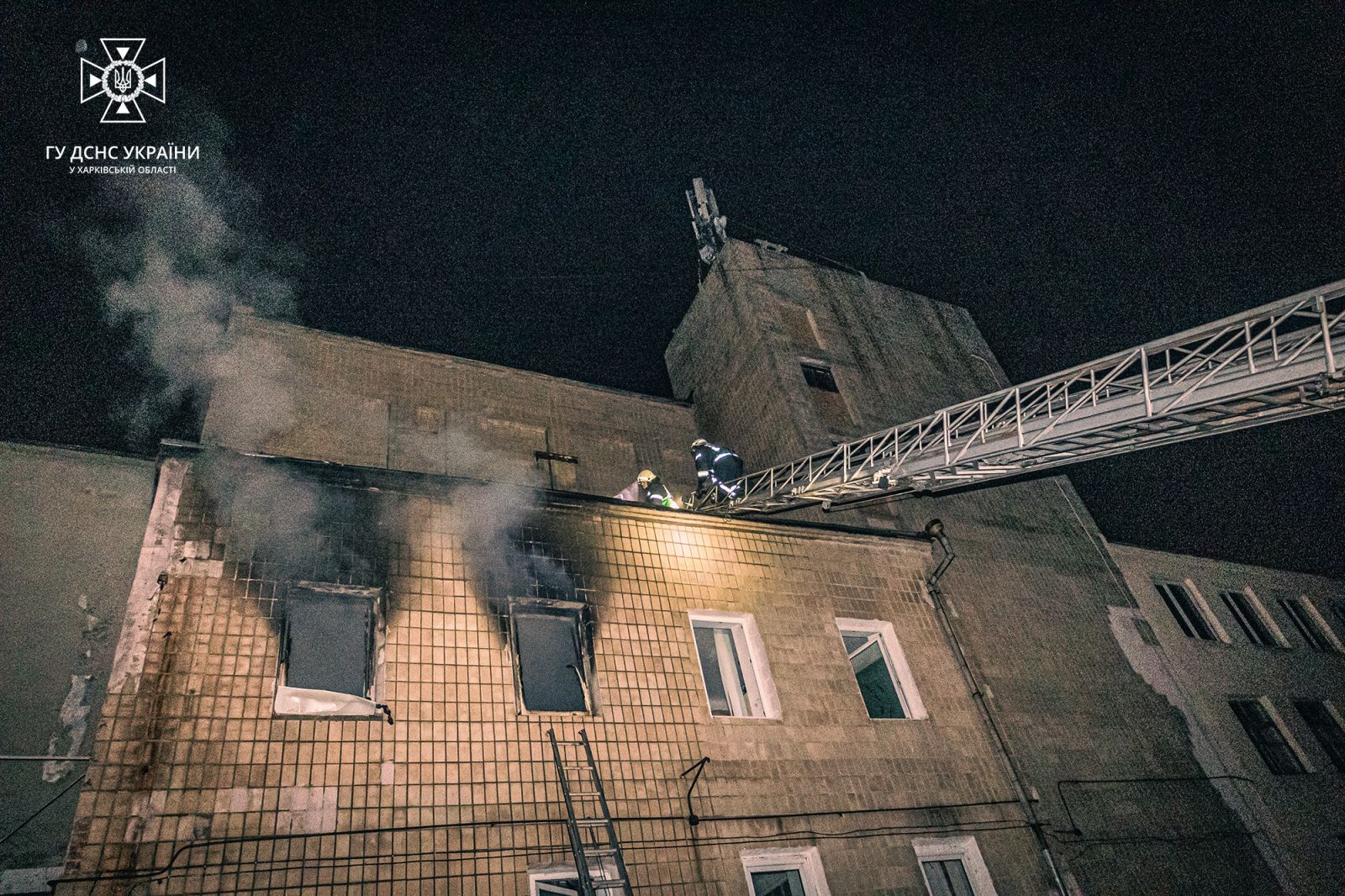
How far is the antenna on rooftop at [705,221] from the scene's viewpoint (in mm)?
21328

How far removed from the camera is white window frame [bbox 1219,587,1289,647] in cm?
1795

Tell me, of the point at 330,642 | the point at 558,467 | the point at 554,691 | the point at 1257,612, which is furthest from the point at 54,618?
the point at 1257,612

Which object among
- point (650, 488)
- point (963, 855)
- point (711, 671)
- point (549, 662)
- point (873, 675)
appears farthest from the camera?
point (650, 488)

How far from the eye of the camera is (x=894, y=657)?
10.3 metres

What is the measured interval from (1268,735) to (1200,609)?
3.14 m

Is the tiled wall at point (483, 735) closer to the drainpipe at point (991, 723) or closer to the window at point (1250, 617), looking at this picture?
the drainpipe at point (991, 723)

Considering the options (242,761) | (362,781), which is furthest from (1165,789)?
(242,761)

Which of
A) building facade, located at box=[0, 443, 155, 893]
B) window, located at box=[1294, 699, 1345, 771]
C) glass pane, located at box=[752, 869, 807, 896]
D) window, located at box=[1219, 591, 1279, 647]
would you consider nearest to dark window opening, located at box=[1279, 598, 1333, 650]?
window, located at box=[1219, 591, 1279, 647]

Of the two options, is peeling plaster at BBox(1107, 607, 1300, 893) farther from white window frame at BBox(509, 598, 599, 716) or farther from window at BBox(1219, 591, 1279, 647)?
white window frame at BBox(509, 598, 599, 716)

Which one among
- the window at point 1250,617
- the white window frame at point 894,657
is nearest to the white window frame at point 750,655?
the white window frame at point 894,657

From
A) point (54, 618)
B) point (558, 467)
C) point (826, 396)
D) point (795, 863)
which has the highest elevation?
point (826, 396)

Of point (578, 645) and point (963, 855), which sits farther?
point (963, 855)

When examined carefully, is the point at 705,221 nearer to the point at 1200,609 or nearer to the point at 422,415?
the point at 422,415

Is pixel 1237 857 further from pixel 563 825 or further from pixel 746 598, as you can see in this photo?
pixel 563 825
